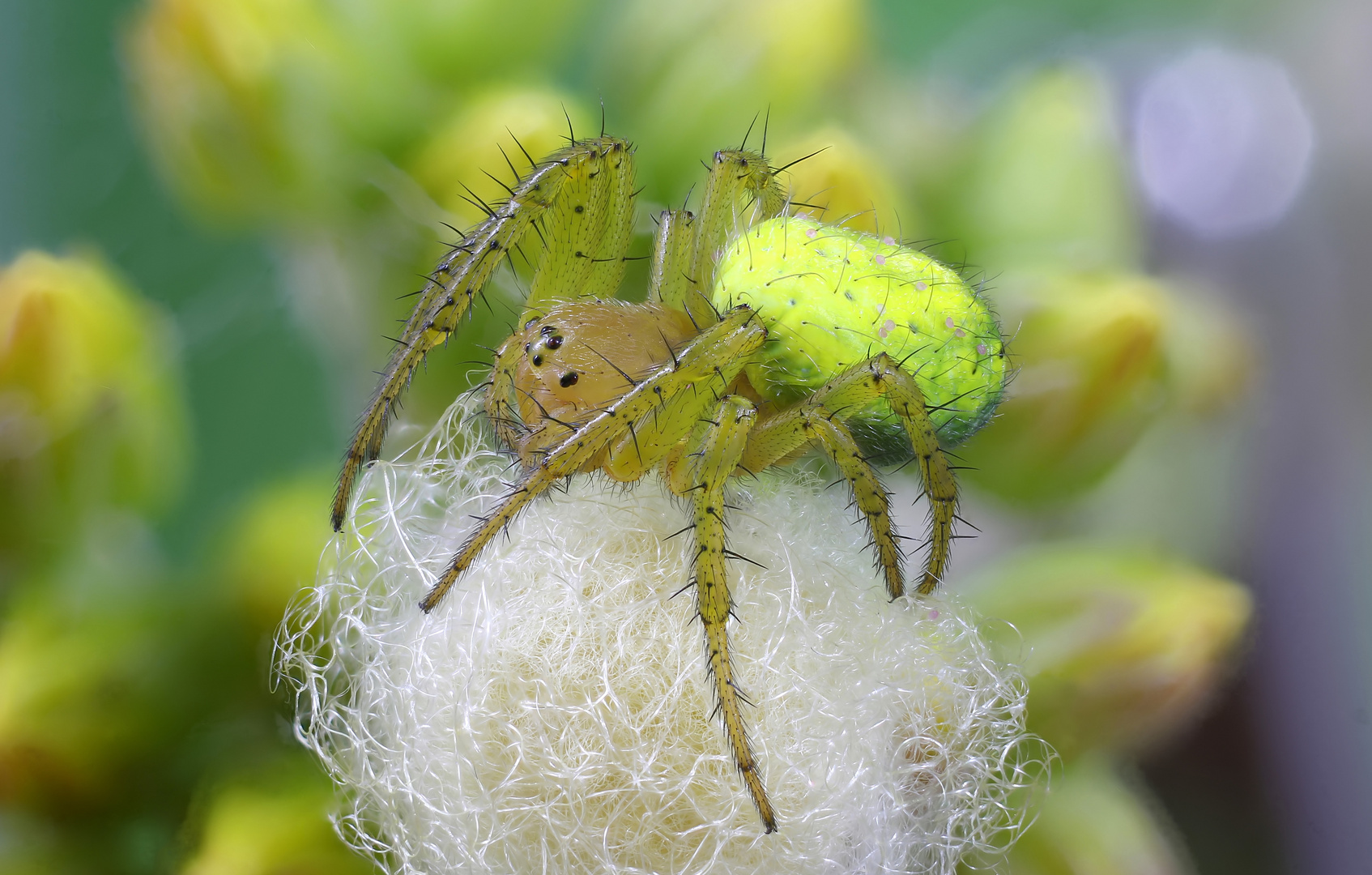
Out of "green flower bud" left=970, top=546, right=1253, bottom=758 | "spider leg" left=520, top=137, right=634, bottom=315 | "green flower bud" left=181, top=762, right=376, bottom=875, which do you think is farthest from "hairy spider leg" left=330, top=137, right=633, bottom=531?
"green flower bud" left=970, top=546, right=1253, bottom=758

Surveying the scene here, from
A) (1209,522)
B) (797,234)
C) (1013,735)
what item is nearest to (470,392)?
(797,234)

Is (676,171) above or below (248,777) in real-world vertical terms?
above

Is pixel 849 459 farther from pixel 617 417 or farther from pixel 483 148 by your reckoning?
pixel 483 148

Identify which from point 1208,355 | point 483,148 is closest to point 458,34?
point 483,148

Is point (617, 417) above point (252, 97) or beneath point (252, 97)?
beneath

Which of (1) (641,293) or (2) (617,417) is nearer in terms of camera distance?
(2) (617,417)

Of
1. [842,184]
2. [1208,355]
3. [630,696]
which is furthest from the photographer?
[1208,355]

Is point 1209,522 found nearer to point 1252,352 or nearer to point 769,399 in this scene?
point 1252,352
